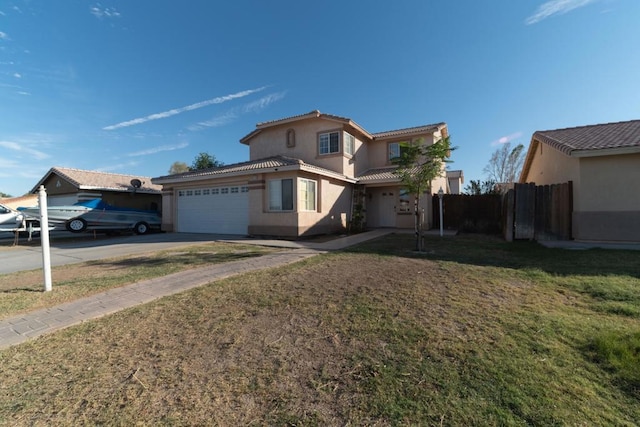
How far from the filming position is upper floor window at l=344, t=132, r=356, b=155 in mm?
15850

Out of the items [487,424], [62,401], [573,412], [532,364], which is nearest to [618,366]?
[532,364]

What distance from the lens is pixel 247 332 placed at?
3.65 meters

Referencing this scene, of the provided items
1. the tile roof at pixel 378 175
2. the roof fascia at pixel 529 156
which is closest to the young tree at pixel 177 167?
the tile roof at pixel 378 175

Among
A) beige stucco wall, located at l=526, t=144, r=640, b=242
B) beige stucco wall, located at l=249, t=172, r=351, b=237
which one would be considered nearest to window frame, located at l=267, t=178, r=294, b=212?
beige stucco wall, located at l=249, t=172, r=351, b=237

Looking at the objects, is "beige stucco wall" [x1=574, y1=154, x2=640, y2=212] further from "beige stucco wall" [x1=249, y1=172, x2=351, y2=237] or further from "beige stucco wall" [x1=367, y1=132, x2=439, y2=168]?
"beige stucco wall" [x1=249, y1=172, x2=351, y2=237]

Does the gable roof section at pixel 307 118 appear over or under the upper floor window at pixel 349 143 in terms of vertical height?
over

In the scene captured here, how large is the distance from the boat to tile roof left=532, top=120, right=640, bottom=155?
70.9 ft

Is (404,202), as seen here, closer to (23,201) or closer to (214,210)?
(214,210)

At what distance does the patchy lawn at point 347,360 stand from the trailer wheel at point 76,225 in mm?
15094

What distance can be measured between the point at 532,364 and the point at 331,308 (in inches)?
95.6

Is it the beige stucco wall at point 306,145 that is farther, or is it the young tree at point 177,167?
the young tree at point 177,167

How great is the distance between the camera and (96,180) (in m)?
20.6

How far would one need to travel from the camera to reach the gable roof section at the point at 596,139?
9938mm

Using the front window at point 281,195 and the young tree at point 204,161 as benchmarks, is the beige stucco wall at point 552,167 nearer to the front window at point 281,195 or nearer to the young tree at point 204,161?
the front window at point 281,195
